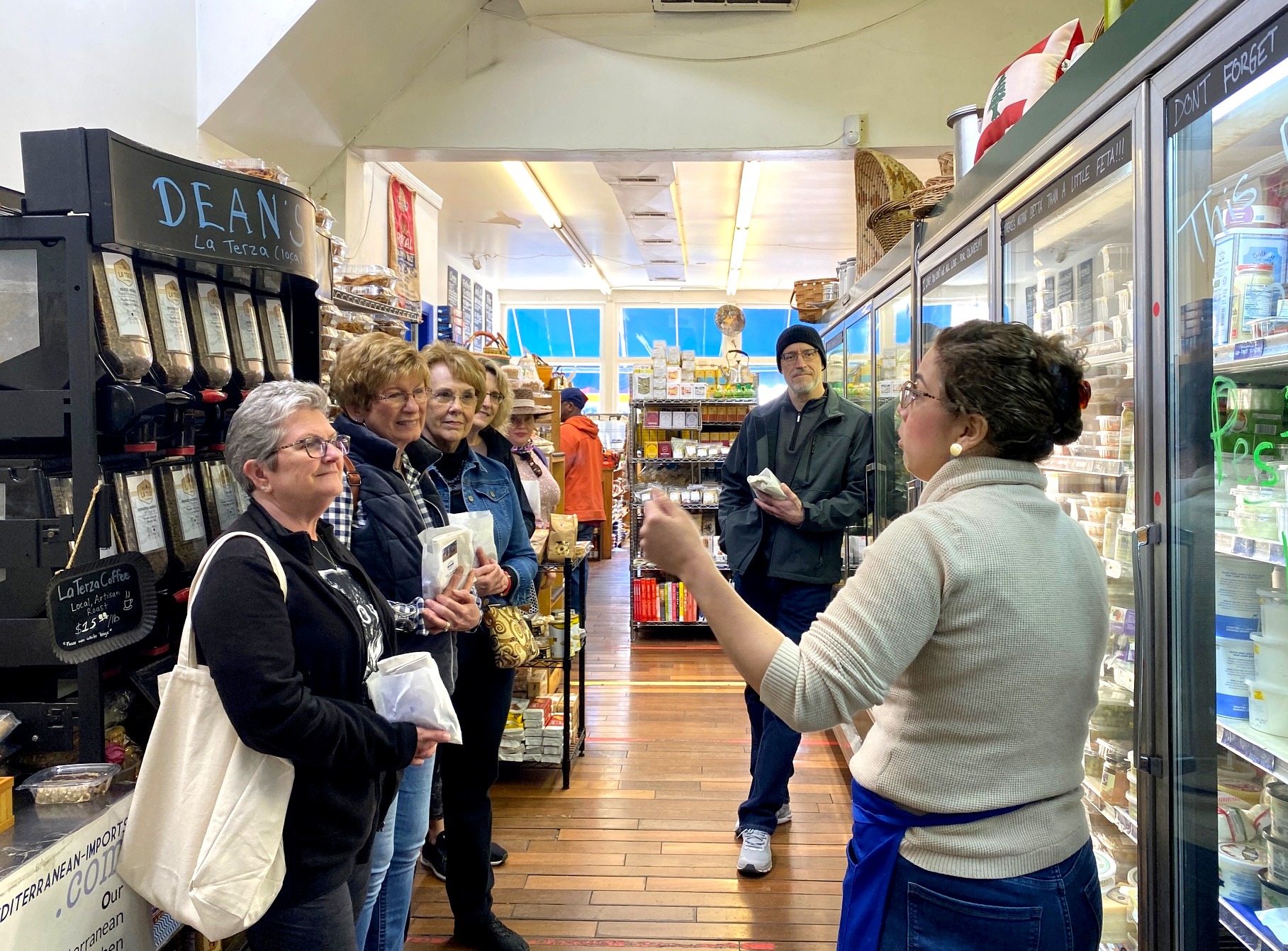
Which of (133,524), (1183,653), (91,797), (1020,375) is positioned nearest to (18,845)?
(91,797)

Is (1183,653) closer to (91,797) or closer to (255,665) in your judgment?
(255,665)

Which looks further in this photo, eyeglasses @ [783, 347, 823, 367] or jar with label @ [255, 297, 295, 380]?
eyeglasses @ [783, 347, 823, 367]

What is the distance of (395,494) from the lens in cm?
225

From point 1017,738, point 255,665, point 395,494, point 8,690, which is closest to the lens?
point 1017,738

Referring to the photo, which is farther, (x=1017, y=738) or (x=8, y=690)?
(x=8, y=690)

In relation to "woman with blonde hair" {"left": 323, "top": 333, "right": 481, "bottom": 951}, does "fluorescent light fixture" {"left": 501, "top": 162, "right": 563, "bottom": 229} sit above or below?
above

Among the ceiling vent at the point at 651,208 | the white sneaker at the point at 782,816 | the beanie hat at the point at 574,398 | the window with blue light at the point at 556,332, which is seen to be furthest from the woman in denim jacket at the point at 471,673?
the window with blue light at the point at 556,332

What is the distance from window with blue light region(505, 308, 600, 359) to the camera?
16469mm

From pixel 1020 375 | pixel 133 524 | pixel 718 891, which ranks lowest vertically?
pixel 718 891

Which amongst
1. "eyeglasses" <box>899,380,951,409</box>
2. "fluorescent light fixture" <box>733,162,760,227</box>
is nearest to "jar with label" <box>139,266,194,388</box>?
"eyeglasses" <box>899,380,951,409</box>

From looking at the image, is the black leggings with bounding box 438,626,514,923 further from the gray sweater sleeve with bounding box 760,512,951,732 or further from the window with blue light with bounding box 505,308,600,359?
the window with blue light with bounding box 505,308,600,359

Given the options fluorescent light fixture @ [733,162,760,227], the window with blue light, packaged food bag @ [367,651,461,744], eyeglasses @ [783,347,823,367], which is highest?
fluorescent light fixture @ [733,162,760,227]

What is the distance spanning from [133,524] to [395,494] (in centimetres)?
58

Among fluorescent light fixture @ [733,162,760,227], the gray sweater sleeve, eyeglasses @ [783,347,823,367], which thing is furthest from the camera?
fluorescent light fixture @ [733,162,760,227]
